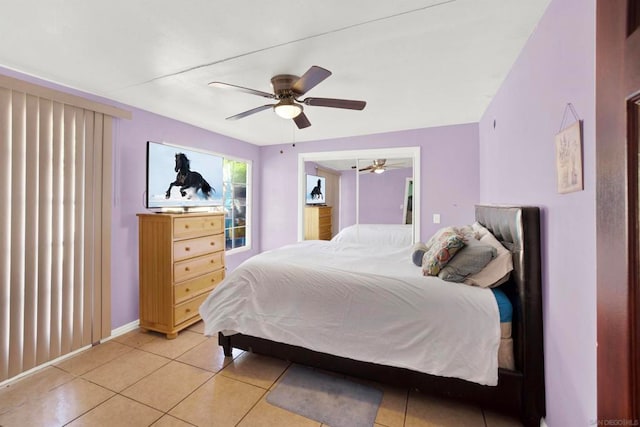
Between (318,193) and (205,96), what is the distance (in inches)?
89.5

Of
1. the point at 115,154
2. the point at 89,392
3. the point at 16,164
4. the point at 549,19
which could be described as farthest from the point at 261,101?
the point at 89,392

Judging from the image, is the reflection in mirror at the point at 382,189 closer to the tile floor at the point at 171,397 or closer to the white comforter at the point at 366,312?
the white comforter at the point at 366,312

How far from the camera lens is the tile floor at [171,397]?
1.61 meters

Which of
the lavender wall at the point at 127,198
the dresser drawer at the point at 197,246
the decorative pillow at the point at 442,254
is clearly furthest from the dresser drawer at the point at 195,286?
the decorative pillow at the point at 442,254

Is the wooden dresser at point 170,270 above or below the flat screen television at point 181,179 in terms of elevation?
below

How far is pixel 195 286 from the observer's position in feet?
9.41

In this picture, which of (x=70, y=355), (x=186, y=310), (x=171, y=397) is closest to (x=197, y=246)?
(x=186, y=310)

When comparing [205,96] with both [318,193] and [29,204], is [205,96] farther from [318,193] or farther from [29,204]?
[318,193]

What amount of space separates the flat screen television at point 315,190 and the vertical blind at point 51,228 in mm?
2633

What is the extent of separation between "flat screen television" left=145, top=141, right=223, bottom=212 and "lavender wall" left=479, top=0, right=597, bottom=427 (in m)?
3.23

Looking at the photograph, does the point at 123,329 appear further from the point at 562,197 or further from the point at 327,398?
the point at 562,197

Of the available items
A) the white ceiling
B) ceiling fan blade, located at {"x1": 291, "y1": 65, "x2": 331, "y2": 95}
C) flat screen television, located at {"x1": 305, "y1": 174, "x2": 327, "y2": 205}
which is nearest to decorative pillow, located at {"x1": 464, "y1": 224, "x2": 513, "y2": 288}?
the white ceiling

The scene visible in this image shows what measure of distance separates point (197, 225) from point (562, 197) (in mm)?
2952

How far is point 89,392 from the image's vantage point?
1850mm
